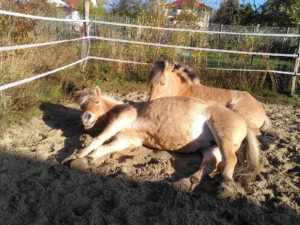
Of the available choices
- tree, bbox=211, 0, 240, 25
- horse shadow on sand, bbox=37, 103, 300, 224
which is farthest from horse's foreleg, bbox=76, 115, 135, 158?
tree, bbox=211, 0, 240, 25

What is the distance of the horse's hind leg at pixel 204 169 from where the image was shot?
2899 mm

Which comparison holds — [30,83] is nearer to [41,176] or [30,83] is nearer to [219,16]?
[41,176]

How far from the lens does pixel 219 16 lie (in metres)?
28.3

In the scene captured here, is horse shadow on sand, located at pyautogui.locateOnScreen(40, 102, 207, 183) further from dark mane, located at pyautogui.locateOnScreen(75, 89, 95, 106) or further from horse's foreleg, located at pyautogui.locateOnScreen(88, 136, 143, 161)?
dark mane, located at pyautogui.locateOnScreen(75, 89, 95, 106)

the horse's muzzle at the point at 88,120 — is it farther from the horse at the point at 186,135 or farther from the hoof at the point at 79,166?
the hoof at the point at 79,166

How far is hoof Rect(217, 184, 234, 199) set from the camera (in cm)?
274

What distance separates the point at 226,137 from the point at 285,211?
97cm

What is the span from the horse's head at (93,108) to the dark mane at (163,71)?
125 centimetres

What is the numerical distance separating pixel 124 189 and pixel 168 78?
294 centimetres

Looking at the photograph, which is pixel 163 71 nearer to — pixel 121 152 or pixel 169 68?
pixel 169 68

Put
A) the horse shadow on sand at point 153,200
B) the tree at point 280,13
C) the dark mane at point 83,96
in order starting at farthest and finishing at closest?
1. the tree at point 280,13
2. the dark mane at point 83,96
3. the horse shadow on sand at point 153,200

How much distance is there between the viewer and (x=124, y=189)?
9.19ft

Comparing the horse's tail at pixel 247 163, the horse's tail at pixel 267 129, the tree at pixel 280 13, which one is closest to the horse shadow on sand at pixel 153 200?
the horse's tail at pixel 247 163

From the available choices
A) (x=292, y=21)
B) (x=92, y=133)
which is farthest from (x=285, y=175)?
(x=292, y=21)
